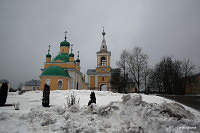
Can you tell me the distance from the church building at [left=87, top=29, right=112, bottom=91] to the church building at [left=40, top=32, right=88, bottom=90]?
4.79 metres

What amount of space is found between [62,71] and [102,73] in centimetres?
1055

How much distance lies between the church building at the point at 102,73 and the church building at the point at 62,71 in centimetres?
479

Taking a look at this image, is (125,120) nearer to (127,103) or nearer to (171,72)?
(127,103)

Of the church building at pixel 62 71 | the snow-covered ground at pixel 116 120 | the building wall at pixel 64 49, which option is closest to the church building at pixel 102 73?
the church building at pixel 62 71

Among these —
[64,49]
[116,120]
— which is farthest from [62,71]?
[116,120]

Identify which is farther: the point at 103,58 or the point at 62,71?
the point at 103,58

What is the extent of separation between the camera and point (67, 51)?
129 feet

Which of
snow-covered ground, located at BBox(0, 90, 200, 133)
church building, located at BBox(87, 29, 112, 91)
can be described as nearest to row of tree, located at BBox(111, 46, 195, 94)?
church building, located at BBox(87, 29, 112, 91)

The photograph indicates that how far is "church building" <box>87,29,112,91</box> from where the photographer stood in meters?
37.8

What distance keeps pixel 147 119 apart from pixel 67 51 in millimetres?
36355

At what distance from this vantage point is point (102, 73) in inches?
1495

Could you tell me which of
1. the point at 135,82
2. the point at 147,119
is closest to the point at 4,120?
the point at 147,119

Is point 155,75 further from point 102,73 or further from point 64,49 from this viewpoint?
point 64,49

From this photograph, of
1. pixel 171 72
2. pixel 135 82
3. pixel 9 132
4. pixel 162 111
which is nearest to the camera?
pixel 9 132
